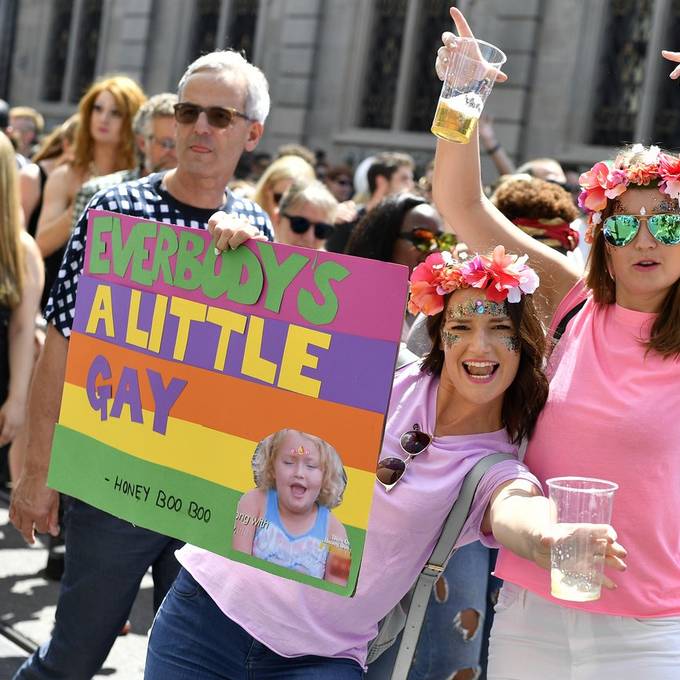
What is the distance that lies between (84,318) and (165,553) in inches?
31.4

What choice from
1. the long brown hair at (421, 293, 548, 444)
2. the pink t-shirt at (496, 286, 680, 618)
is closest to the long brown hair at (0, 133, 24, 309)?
the long brown hair at (421, 293, 548, 444)

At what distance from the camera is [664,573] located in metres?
2.77

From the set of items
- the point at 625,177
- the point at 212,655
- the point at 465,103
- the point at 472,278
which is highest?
the point at 465,103

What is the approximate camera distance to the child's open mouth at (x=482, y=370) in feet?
9.51

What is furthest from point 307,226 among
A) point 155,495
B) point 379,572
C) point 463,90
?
point 379,572

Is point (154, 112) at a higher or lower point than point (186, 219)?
higher

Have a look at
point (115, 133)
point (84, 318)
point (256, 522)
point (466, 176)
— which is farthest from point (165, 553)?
point (115, 133)

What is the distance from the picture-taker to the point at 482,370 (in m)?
2.90

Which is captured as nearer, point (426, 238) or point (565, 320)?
point (565, 320)

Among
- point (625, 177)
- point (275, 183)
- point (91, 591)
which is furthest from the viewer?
point (275, 183)

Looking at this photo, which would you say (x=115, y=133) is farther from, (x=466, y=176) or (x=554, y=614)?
(x=554, y=614)

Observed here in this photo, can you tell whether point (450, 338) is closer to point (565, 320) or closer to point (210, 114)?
point (565, 320)

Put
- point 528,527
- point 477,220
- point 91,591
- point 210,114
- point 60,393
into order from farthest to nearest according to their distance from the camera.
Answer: point 210,114, point 60,393, point 91,591, point 477,220, point 528,527

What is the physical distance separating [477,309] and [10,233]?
9.13 ft
